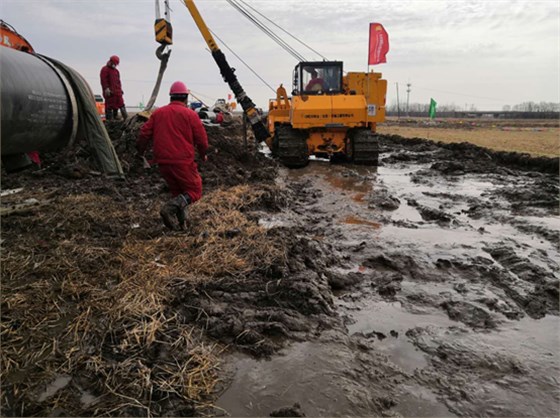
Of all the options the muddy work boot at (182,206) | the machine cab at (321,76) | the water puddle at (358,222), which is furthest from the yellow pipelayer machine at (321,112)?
the muddy work boot at (182,206)

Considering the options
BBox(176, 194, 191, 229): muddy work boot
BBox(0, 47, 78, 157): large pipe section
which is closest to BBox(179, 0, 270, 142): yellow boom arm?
BBox(176, 194, 191, 229): muddy work boot

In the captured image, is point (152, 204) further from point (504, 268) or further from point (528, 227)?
point (528, 227)

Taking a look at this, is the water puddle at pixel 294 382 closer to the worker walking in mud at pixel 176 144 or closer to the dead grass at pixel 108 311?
the dead grass at pixel 108 311

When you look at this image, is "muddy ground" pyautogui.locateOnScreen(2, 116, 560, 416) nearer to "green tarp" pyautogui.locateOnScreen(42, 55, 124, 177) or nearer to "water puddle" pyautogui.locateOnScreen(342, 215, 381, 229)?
"water puddle" pyautogui.locateOnScreen(342, 215, 381, 229)

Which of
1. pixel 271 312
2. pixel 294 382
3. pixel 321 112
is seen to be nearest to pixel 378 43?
pixel 321 112

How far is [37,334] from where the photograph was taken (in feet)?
8.56

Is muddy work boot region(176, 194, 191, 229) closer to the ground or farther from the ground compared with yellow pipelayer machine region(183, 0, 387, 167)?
closer to the ground

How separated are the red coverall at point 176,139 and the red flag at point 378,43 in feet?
46.2

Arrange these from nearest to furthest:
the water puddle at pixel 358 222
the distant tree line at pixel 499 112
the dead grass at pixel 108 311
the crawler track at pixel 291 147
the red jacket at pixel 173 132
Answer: the dead grass at pixel 108 311 → the red jacket at pixel 173 132 → the water puddle at pixel 358 222 → the crawler track at pixel 291 147 → the distant tree line at pixel 499 112

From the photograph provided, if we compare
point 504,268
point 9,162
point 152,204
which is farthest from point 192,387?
point 152,204

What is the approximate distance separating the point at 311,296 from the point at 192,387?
1321mm

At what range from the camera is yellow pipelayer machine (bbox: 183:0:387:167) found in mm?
11289

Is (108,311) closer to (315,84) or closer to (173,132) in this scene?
(173,132)

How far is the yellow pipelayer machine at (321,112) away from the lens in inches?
444
